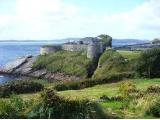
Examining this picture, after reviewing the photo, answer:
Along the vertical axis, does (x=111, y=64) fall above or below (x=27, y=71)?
above

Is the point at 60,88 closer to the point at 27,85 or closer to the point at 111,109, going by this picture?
the point at 27,85

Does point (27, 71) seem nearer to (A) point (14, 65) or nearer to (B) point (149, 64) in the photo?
(A) point (14, 65)

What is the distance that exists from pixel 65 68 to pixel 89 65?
9.73 meters

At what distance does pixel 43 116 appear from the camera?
15227 millimetres

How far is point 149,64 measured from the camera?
194 ft

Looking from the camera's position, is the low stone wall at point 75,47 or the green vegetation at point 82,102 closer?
the green vegetation at point 82,102

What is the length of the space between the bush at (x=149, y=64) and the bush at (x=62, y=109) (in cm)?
4092

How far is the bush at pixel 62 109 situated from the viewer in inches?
600

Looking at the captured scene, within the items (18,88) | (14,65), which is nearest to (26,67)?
(14,65)

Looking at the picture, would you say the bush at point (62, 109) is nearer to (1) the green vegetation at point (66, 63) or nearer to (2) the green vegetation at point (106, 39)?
(1) the green vegetation at point (66, 63)

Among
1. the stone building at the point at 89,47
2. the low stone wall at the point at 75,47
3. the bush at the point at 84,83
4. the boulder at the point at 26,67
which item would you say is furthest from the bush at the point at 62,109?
the low stone wall at the point at 75,47

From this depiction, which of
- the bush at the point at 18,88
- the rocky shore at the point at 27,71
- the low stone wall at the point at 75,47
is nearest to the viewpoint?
the bush at the point at 18,88

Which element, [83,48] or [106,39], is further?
[106,39]

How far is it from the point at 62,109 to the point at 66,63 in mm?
86591
